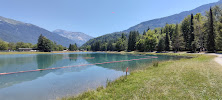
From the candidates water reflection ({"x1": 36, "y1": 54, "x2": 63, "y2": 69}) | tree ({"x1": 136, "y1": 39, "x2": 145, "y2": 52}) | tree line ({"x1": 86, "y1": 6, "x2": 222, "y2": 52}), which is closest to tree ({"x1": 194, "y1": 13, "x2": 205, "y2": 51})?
tree line ({"x1": 86, "y1": 6, "x2": 222, "y2": 52})

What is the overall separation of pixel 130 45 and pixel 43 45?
275 ft

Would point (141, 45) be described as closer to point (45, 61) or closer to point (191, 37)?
point (191, 37)

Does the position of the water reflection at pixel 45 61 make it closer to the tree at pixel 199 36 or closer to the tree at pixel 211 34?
the tree at pixel 211 34

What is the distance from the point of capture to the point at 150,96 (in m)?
5.32

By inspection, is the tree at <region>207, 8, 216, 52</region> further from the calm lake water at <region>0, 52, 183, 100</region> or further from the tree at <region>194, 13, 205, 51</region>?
the calm lake water at <region>0, 52, 183, 100</region>

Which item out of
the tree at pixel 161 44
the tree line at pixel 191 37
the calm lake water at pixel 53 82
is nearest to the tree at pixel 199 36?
the tree line at pixel 191 37

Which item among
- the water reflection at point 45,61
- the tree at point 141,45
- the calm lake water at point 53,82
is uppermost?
the tree at point 141,45

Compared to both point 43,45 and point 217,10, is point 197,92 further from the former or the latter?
point 43,45

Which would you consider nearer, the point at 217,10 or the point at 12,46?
the point at 217,10

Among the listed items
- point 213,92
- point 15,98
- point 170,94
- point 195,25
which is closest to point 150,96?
point 170,94

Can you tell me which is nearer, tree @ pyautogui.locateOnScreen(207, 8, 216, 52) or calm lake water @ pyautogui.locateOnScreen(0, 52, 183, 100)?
calm lake water @ pyautogui.locateOnScreen(0, 52, 183, 100)

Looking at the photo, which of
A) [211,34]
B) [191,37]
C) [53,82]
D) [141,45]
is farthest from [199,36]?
[53,82]

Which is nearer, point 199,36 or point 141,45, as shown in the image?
point 199,36

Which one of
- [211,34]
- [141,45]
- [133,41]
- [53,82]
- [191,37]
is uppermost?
[133,41]
